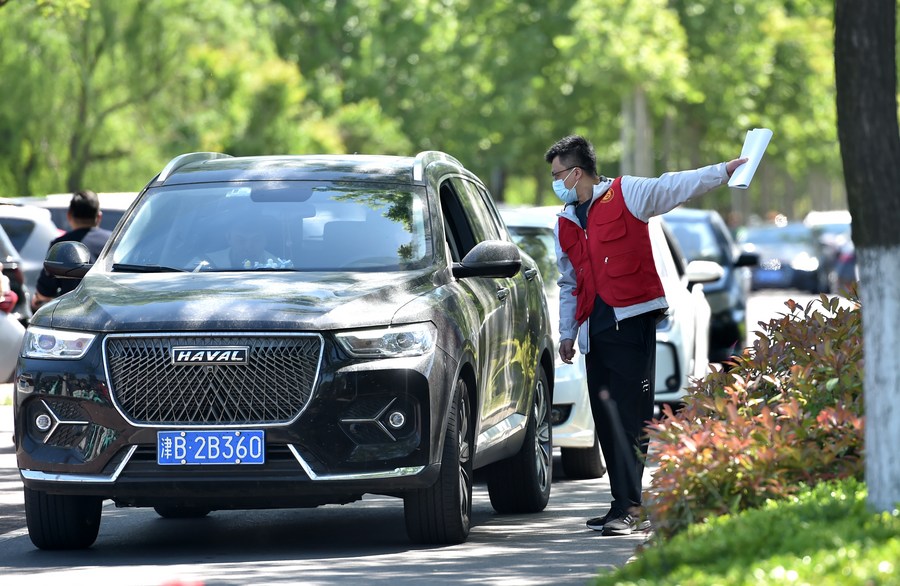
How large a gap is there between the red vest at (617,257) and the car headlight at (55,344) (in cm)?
248

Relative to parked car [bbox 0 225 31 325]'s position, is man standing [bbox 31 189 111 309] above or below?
above

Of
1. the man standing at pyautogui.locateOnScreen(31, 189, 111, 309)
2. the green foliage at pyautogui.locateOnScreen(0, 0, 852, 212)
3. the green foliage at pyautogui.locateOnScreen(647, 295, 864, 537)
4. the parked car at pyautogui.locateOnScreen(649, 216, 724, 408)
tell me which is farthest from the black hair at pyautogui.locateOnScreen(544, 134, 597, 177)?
the green foliage at pyautogui.locateOnScreen(0, 0, 852, 212)

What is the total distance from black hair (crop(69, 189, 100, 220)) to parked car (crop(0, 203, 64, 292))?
21.5 feet

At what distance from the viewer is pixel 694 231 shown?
70.0 ft

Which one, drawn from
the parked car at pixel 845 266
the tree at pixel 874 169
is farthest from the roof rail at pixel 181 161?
the parked car at pixel 845 266

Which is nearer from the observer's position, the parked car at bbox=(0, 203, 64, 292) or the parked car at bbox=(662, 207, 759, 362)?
the parked car at bbox=(662, 207, 759, 362)

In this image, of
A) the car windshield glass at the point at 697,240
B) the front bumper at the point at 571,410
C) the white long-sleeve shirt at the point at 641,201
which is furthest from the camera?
the car windshield glass at the point at 697,240

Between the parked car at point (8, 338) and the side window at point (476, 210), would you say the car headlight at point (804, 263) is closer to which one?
the parked car at point (8, 338)

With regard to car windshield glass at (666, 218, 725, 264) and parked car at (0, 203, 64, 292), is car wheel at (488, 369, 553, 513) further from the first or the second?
parked car at (0, 203, 64, 292)

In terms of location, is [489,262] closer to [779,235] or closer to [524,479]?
[524,479]

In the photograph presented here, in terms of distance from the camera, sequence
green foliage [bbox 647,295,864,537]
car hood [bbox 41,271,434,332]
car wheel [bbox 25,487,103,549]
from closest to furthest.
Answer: green foliage [bbox 647,295,864,537], car hood [bbox 41,271,434,332], car wheel [bbox 25,487,103,549]

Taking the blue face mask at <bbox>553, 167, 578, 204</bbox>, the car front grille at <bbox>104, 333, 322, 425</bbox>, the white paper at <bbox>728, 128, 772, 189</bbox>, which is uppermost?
the white paper at <bbox>728, 128, 772, 189</bbox>

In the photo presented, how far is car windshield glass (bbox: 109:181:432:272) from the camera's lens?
916 centimetres

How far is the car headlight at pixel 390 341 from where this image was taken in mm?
8219
